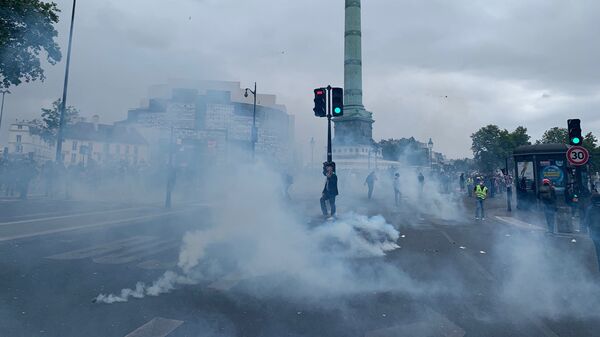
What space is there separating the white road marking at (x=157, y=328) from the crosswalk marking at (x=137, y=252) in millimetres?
2679

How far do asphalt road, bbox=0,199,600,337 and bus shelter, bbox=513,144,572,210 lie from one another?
7.58 meters

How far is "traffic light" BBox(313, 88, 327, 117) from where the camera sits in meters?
10.4

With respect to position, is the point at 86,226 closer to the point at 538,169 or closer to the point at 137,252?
the point at 137,252

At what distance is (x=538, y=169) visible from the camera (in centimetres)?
1422

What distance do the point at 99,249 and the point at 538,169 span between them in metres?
15.2

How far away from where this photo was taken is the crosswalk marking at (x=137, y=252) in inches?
226

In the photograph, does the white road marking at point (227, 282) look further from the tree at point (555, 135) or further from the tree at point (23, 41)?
the tree at point (555, 135)

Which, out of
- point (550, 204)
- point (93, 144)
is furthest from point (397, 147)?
point (550, 204)

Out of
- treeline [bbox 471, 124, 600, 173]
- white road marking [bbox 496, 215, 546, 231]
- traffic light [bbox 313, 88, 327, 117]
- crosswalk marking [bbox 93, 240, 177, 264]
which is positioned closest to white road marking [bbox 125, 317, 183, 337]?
crosswalk marking [bbox 93, 240, 177, 264]

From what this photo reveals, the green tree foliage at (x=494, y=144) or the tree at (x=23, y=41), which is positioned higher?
the green tree foliage at (x=494, y=144)

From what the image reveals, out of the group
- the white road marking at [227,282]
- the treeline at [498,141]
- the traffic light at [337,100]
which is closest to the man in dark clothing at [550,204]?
the traffic light at [337,100]

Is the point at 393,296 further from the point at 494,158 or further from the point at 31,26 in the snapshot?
the point at 494,158

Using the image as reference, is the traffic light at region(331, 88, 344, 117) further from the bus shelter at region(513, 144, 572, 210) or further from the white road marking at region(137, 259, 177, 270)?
the bus shelter at region(513, 144, 572, 210)

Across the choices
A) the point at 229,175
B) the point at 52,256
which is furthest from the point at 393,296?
the point at 229,175
